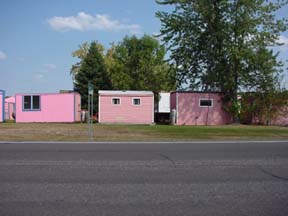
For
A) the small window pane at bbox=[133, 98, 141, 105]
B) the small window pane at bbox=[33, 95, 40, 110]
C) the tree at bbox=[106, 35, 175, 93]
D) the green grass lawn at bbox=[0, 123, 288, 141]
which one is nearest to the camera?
the green grass lawn at bbox=[0, 123, 288, 141]

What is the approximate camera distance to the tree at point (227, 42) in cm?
3434

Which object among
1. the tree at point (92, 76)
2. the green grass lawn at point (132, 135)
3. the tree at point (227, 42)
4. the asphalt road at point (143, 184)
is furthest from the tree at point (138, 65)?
the asphalt road at point (143, 184)

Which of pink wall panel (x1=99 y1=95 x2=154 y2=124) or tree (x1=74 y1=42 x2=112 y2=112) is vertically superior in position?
tree (x1=74 y1=42 x2=112 y2=112)

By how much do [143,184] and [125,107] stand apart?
2536 centimetres

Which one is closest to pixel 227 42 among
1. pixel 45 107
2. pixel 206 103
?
pixel 206 103

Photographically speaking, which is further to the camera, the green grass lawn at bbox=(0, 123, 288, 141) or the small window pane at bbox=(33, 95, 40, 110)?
the small window pane at bbox=(33, 95, 40, 110)

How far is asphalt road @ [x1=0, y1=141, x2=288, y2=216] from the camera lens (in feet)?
18.4

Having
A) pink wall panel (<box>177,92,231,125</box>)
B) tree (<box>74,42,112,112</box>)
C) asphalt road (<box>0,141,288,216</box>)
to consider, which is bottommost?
asphalt road (<box>0,141,288,216</box>)

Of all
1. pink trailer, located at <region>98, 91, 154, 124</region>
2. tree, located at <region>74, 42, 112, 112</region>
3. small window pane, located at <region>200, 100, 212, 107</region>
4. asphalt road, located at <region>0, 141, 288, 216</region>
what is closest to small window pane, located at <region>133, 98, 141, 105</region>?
pink trailer, located at <region>98, 91, 154, 124</region>

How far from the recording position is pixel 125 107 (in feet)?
107

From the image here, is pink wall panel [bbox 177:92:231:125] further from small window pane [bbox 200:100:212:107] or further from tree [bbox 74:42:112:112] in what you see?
tree [bbox 74:42:112:112]

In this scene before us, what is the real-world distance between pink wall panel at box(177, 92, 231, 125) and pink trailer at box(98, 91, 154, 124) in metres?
3.38

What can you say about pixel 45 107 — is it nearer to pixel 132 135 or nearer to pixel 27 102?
pixel 27 102

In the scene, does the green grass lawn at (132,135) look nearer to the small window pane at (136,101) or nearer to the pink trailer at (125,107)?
the pink trailer at (125,107)
